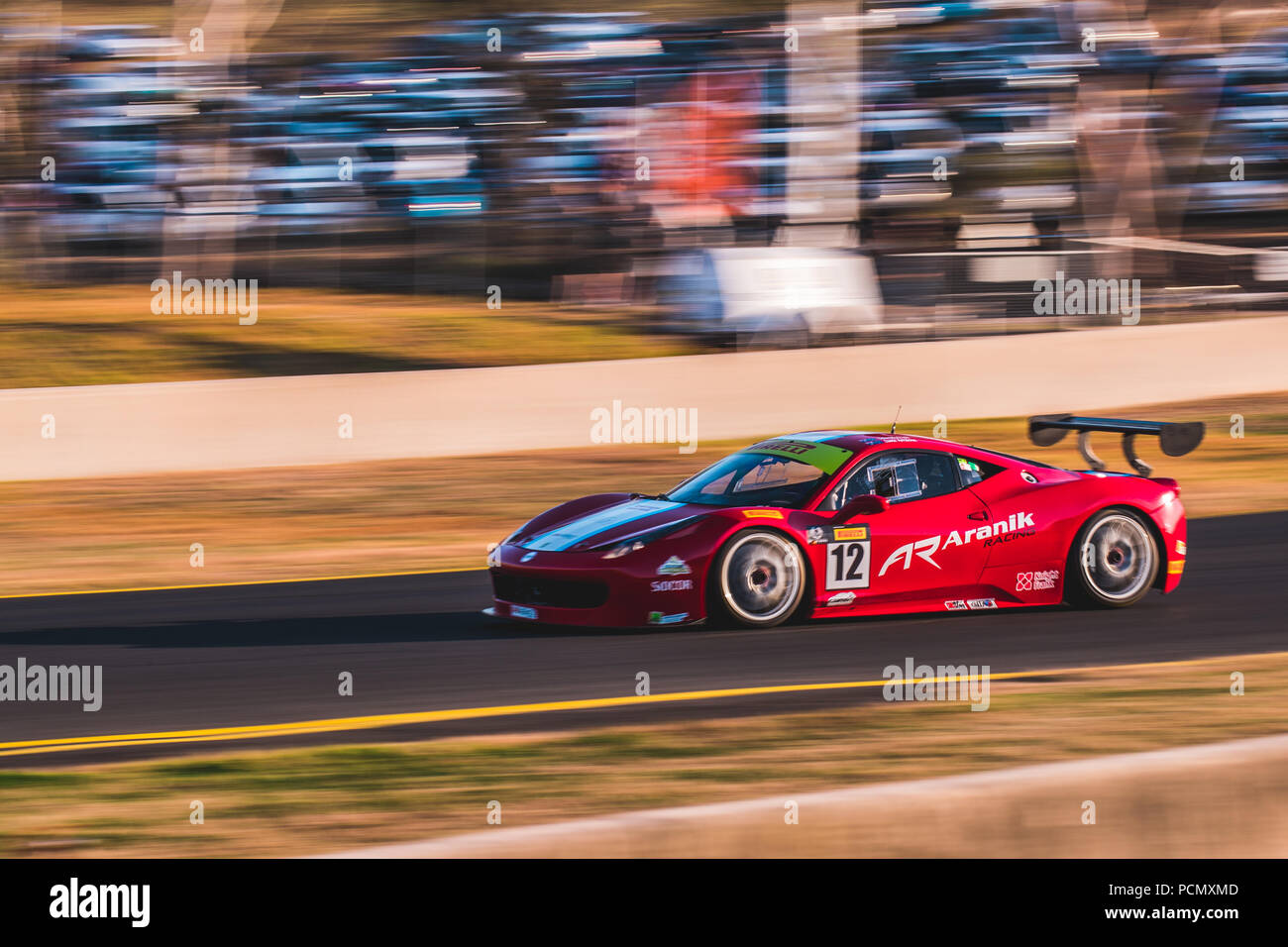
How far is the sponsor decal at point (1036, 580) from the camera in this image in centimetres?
952

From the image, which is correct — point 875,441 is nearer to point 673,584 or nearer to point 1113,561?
point 673,584

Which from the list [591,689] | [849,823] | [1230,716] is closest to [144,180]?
[591,689]

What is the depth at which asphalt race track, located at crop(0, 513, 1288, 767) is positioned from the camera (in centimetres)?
745

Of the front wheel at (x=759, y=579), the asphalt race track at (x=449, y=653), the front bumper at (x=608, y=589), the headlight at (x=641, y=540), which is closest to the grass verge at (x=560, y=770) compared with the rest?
the asphalt race track at (x=449, y=653)

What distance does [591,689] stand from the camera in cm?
787

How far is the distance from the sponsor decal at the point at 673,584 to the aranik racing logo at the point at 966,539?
3.57 ft

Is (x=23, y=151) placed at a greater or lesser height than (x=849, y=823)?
greater

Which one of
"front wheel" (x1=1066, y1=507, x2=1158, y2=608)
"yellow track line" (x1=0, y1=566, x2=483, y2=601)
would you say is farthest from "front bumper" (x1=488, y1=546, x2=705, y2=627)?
"yellow track line" (x1=0, y1=566, x2=483, y2=601)

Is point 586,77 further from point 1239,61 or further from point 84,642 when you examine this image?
point 84,642

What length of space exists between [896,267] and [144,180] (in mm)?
9442

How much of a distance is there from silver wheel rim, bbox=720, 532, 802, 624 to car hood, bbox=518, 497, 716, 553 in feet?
1.05

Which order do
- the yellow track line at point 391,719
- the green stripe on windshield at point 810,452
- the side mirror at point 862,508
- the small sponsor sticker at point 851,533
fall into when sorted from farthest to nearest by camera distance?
the green stripe on windshield at point 810,452 < the small sponsor sticker at point 851,533 < the side mirror at point 862,508 < the yellow track line at point 391,719

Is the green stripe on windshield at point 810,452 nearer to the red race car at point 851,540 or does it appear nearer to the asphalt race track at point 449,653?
the red race car at point 851,540

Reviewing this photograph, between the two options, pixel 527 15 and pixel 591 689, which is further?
pixel 527 15
